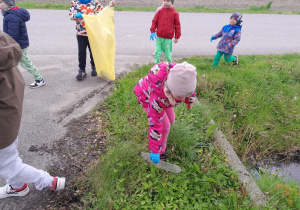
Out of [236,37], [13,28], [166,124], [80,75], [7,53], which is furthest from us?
[236,37]

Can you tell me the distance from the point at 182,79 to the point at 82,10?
2936 mm

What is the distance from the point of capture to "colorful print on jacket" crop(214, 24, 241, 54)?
446 cm

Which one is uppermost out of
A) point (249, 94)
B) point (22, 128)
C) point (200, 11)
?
point (200, 11)

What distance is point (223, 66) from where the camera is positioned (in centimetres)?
491

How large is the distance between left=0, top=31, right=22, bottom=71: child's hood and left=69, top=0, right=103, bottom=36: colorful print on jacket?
242cm

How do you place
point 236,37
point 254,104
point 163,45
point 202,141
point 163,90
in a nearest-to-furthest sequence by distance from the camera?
point 163,90 < point 202,141 < point 254,104 < point 236,37 < point 163,45

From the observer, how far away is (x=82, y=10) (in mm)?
3830

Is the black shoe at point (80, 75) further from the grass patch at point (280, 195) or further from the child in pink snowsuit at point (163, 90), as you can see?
the grass patch at point (280, 195)

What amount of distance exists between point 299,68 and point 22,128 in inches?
A: 211

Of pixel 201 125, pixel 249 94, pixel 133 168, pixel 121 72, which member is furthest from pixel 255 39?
pixel 133 168

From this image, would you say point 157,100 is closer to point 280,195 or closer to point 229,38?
point 280,195

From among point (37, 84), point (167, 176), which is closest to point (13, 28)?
point (37, 84)

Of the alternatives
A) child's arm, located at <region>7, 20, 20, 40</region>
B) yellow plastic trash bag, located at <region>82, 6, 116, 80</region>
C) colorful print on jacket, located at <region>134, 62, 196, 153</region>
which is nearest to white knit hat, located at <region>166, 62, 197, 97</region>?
colorful print on jacket, located at <region>134, 62, 196, 153</region>

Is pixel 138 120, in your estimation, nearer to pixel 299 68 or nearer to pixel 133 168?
pixel 133 168
